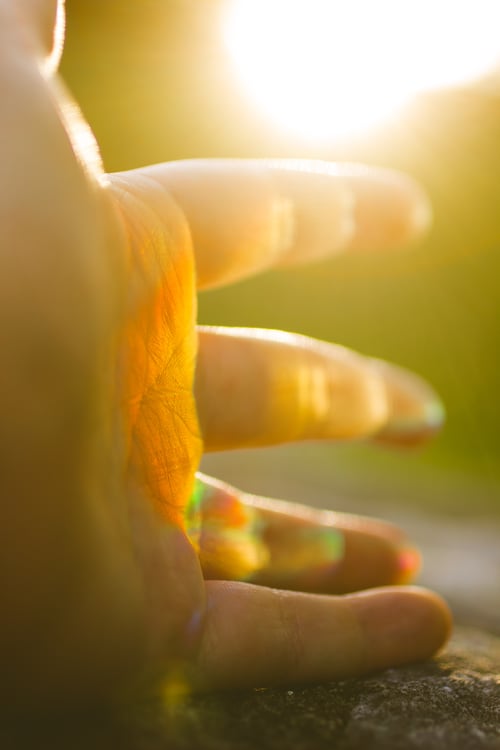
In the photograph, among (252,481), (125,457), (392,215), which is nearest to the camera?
(125,457)

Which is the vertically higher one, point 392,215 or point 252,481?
point 392,215

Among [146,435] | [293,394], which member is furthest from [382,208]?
[146,435]

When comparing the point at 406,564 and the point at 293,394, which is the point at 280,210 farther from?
the point at 406,564

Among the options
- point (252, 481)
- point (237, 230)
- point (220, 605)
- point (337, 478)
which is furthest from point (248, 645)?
point (337, 478)

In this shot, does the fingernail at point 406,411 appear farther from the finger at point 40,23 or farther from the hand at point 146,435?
the finger at point 40,23

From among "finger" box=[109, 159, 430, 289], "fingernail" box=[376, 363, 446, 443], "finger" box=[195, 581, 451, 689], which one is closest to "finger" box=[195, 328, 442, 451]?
"fingernail" box=[376, 363, 446, 443]

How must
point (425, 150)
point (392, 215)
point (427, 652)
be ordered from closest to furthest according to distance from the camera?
point (427, 652)
point (392, 215)
point (425, 150)

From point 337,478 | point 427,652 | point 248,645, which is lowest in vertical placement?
point 337,478

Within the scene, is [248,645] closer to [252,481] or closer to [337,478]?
[252,481]
